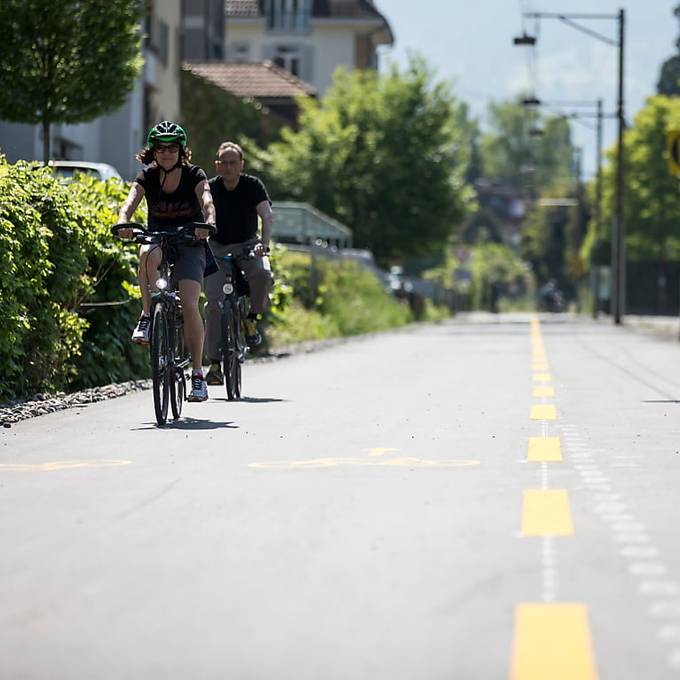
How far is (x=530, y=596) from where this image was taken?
5516mm

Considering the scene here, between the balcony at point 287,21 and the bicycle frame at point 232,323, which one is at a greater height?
the balcony at point 287,21

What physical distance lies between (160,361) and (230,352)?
97.9 inches

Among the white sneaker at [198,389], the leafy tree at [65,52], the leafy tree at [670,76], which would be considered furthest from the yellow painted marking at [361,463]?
the leafy tree at [670,76]

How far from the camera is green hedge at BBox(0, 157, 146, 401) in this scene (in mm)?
12352

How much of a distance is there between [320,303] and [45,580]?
26.9 meters

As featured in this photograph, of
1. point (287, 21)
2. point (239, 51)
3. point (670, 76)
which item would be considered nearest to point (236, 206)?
point (287, 21)

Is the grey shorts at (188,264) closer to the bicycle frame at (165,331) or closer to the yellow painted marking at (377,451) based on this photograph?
the bicycle frame at (165,331)

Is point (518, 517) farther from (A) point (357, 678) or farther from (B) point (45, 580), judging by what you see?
(A) point (357, 678)

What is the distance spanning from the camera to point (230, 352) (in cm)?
1396

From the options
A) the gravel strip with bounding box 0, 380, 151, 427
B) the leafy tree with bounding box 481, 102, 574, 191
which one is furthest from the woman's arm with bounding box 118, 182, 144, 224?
the leafy tree with bounding box 481, 102, 574, 191

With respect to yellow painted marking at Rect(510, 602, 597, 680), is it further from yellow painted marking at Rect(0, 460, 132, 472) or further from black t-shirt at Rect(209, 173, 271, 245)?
black t-shirt at Rect(209, 173, 271, 245)

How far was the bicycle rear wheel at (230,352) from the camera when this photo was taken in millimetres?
13969

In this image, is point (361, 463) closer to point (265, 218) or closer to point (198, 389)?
point (198, 389)

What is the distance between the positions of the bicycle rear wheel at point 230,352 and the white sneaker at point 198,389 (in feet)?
4.38
